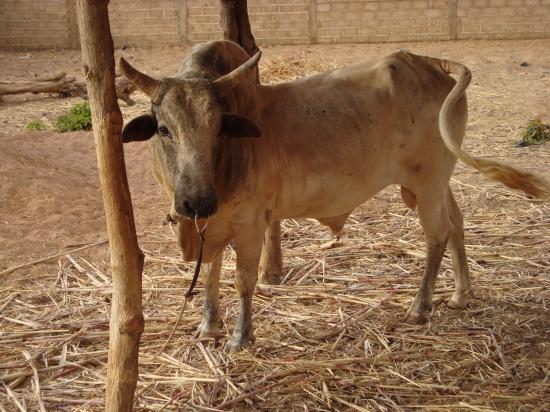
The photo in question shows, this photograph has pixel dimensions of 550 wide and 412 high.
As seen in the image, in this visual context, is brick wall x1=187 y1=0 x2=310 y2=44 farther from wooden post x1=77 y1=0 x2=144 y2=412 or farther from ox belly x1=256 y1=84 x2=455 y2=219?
wooden post x1=77 y1=0 x2=144 y2=412

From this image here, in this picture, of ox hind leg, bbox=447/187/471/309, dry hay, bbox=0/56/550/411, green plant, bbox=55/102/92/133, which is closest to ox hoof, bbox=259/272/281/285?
dry hay, bbox=0/56/550/411

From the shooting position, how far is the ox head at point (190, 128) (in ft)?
12.7

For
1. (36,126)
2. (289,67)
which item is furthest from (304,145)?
(289,67)

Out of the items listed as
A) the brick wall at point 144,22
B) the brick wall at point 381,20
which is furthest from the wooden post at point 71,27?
the brick wall at point 381,20

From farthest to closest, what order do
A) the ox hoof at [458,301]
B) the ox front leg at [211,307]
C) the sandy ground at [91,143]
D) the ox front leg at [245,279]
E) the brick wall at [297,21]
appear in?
the brick wall at [297,21]
the sandy ground at [91,143]
the ox hoof at [458,301]
the ox front leg at [211,307]
the ox front leg at [245,279]

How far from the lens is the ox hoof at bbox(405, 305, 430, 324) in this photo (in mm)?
4967

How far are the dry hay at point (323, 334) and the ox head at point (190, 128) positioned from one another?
0.98 m

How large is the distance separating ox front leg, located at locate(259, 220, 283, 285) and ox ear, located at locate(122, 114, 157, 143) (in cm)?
174

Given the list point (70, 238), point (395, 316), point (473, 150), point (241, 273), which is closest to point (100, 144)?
point (241, 273)

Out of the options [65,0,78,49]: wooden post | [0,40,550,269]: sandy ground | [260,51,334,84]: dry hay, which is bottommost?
[0,40,550,269]: sandy ground

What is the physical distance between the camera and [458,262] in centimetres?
520

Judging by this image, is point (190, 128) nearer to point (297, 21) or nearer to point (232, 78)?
point (232, 78)

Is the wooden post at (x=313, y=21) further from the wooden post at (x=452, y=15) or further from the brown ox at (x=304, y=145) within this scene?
the brown ox at (x=304, y=145)

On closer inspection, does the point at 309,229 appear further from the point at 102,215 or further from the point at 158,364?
the point at 158,364
